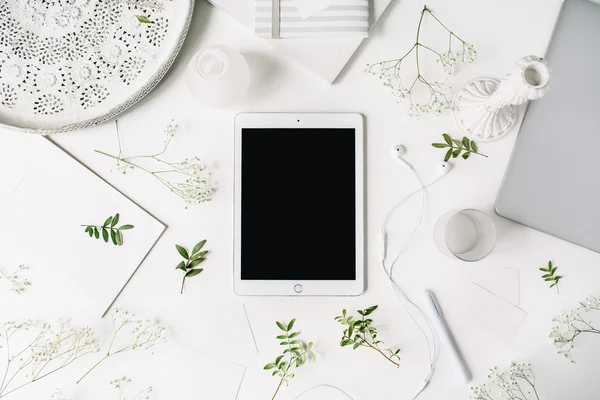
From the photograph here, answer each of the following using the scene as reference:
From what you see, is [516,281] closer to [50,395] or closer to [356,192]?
[356,192]

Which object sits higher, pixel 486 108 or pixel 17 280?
pixel 486 108

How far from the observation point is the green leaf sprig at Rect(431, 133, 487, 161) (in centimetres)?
81

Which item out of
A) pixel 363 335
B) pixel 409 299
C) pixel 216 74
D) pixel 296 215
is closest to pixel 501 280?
pixel 409 299

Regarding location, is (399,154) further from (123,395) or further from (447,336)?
(123,395)

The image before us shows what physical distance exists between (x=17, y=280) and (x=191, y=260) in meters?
0.33

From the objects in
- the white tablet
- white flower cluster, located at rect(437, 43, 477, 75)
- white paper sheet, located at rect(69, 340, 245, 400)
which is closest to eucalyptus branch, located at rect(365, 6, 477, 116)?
white flower cluster, located at rect(437, 43, 477, 75)

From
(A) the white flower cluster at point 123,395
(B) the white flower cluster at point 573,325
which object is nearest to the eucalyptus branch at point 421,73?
(B) the white flower cluster at point 573,325

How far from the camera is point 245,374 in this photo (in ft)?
2.62

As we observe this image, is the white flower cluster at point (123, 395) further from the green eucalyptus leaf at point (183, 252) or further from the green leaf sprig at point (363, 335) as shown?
the green leaf sprig at point (363, 335)

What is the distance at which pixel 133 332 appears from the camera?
801mm

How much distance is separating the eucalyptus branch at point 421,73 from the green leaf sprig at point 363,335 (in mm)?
395

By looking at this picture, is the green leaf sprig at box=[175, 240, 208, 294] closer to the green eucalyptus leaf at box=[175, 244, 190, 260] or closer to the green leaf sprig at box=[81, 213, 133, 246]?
the green eucalyptus leaf at box=[175, 244, 190, 260]

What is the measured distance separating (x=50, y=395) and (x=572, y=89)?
3.67 feet

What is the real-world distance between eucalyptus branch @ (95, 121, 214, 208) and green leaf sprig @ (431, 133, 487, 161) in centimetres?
44
